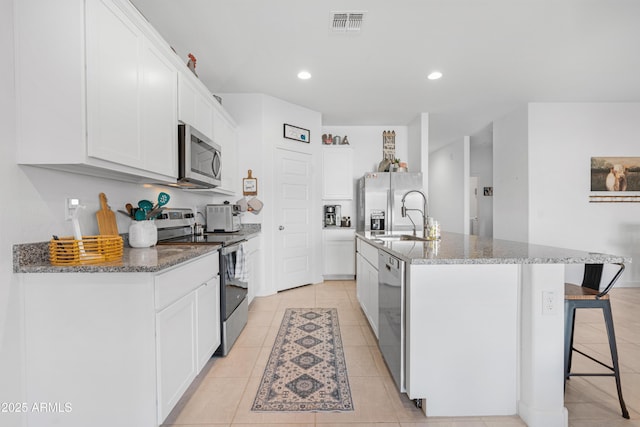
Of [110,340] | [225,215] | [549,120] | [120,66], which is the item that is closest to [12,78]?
[120,66]

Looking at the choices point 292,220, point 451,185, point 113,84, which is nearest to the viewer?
point 113,84

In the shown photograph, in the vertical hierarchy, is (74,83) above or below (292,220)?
above

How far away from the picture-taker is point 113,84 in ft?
4.90

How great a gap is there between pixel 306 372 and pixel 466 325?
1126mm

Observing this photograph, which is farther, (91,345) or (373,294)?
(373,294)

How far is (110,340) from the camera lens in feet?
4.23

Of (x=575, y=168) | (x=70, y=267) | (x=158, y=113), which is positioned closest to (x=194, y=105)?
(x=158, y=113)

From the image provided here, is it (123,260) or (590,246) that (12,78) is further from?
(590,246)

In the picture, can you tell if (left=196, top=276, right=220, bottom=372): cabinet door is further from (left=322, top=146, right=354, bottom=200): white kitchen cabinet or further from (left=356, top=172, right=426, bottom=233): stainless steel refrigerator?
(left=322, top=146, right=354, bottom=200): white kitchen cabinet

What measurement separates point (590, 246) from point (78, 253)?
19.9 feet

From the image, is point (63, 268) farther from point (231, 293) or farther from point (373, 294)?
point (373, 294)

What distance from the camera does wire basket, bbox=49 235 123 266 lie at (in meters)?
1.37

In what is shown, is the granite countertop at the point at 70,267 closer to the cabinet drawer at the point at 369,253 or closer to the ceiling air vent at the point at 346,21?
the cabinet drawer at the point at 369,253

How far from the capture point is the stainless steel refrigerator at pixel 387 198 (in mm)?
4598
